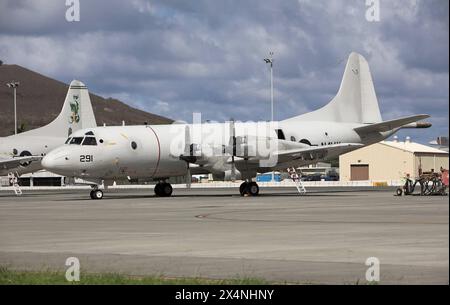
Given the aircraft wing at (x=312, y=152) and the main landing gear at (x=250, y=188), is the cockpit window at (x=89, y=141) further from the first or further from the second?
the aircraft wing at (x=312, y=152)

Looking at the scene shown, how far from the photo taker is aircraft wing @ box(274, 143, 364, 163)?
186 ft

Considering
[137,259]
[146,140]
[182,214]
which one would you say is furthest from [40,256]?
[146,140]

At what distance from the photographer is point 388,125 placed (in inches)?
2414

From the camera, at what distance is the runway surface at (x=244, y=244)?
15.9 meters

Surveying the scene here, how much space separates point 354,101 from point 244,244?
146ft

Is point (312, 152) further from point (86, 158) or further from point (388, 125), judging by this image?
point (86, 158)

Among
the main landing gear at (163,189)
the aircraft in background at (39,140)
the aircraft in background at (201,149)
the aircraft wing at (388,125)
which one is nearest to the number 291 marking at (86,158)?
the aircraft in background at (201,149)

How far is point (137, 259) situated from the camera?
1830 centimetres

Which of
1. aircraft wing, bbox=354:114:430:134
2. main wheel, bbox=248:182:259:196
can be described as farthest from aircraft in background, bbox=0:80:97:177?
aircraft wing, bbox=354:114:430:134

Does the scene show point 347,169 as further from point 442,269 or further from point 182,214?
point 442,269

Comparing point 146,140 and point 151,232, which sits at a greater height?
point 146,140

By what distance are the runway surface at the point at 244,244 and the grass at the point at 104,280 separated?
0.71 metres

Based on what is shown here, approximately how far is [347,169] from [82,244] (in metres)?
103
